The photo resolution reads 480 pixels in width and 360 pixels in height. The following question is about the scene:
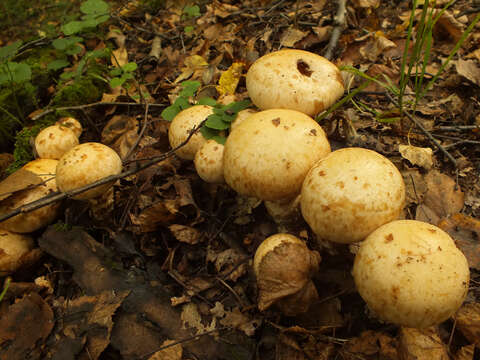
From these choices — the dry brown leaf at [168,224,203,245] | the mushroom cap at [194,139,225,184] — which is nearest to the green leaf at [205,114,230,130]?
the mushroom cap at [194,139,225,184]

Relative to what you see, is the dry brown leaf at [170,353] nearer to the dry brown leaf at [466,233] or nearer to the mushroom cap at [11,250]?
the mushroom cap at [11,250]

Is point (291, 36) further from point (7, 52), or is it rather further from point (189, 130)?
point (7, 52)

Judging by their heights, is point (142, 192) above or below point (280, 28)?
below

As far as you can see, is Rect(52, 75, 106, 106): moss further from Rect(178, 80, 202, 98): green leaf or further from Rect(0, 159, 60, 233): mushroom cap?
Rect(178, 80, 202, 98): green leaf

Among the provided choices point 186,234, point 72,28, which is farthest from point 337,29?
point 72,28

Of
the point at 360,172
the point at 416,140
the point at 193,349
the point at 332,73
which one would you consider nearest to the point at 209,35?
the point at 332,73

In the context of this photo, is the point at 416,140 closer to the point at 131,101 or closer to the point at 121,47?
the point at 131,101

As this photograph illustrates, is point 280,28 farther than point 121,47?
No
